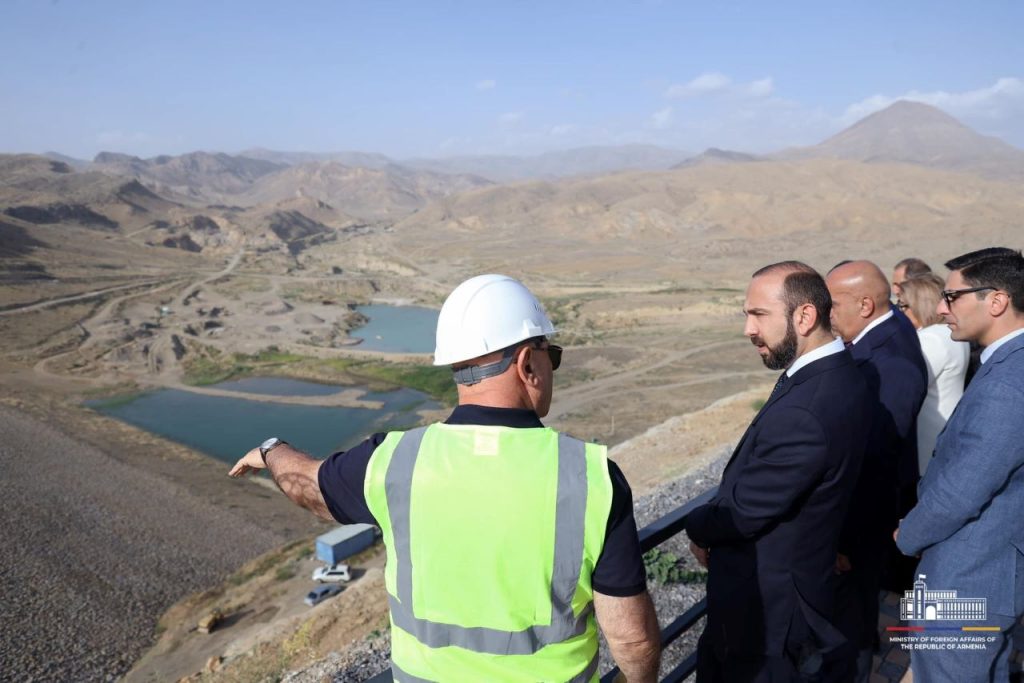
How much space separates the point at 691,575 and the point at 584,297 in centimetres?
4746

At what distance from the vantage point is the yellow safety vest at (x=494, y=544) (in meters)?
1.52

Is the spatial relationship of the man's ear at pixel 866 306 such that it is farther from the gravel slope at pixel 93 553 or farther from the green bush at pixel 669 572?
the gravel slope at pixel 93 553

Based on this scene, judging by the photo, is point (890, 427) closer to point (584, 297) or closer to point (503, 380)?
point (503, 380)

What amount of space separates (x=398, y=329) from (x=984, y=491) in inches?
1871

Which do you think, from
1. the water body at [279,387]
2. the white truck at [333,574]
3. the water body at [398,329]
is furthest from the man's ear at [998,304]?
the water body at [398,329]

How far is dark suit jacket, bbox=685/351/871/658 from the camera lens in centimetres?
245

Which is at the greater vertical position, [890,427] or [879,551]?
[890,427]

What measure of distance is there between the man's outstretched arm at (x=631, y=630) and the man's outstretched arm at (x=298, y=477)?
0.84 meters

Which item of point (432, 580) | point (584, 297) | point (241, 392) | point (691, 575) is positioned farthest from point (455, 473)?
point (584, 297)

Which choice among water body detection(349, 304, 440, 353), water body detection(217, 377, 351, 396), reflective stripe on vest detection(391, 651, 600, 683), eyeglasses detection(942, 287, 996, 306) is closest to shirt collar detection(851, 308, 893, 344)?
eyeglasses detection(942, 287, 996, 306)

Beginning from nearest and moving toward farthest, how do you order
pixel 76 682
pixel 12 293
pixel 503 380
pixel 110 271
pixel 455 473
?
pixel 455 473 → pixel 503 380 → pixel 76 682 → pixel 12 293 → pixel 110 271

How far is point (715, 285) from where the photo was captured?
2135 inches

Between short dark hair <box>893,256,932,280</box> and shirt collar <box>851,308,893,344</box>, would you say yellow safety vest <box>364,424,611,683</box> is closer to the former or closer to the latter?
shirt collar <box>851,308,893,344</box>

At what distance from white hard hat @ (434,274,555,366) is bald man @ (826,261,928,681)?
2007 millimetres
